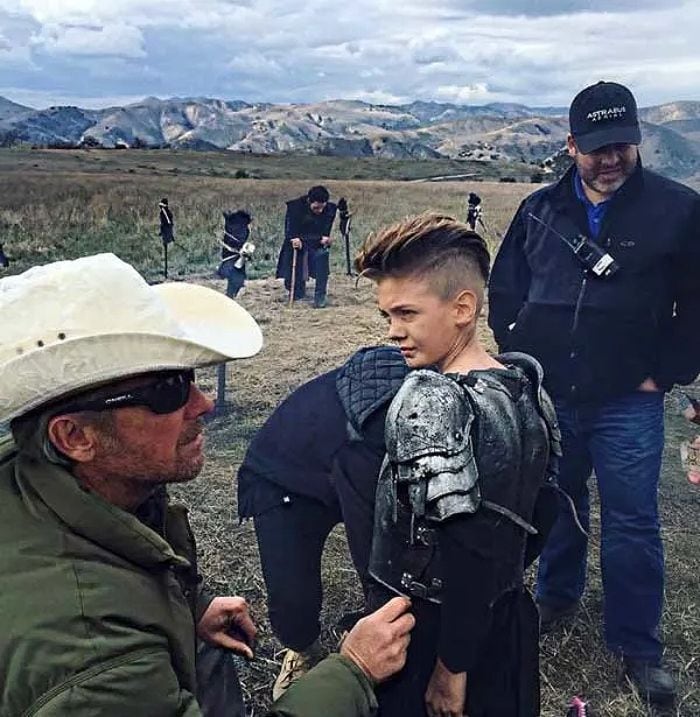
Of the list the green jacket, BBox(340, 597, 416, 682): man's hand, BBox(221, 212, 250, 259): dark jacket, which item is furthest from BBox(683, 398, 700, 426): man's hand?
BBox(221, 212, 250, 259): dark jacket

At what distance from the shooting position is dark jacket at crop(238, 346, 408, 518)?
81.0 inches

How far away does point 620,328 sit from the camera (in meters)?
2.89

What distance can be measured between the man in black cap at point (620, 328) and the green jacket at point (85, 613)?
1679 millimetres

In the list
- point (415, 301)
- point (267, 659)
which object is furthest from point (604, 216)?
point (267, 659)

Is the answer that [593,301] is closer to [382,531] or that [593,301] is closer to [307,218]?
[382,531]

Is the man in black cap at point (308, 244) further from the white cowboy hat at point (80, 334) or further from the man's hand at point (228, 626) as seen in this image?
the white cowboy hat at point (80, 334)

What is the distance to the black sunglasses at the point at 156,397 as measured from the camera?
146 centimetres

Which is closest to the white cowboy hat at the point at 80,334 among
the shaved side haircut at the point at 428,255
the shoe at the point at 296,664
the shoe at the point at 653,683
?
the shaved side haircut at the point at 428,255

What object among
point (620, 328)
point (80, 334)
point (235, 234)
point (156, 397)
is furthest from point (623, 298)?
point (235, 234)

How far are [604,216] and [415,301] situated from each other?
1.23 m

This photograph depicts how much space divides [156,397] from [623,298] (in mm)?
1851

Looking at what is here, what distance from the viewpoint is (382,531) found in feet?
6.25

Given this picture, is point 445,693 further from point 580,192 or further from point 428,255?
point 580,192

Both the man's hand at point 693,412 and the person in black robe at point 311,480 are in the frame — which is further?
the man's hand at point 693,412
